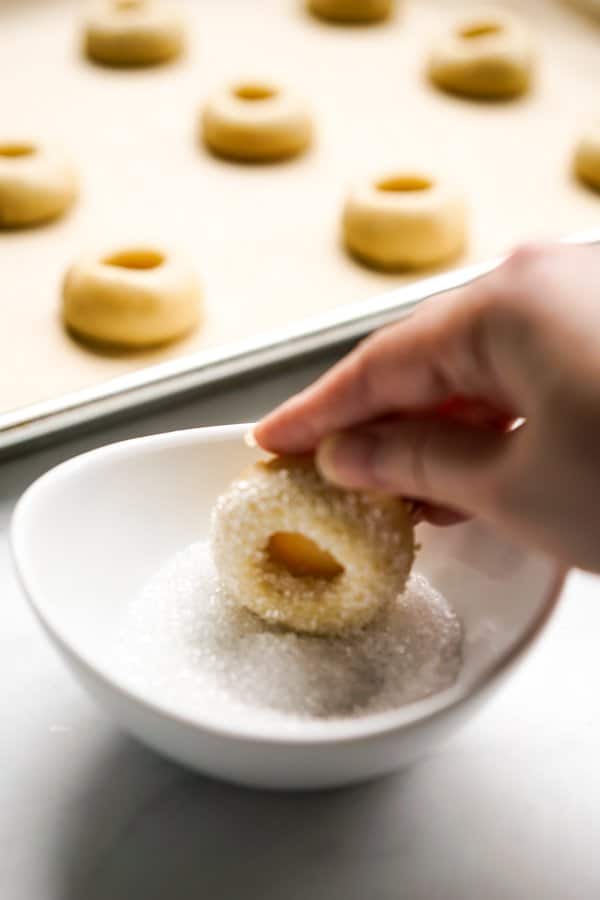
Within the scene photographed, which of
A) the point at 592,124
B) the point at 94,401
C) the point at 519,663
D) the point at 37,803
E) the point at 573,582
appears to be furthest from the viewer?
the point at 592,124

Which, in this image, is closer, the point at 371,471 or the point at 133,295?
the point at 371,471

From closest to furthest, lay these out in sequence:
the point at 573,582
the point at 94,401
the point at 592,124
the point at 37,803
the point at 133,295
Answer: the point at 37,803, the point at 573,582, the point at 94,401, the point at 133,295, the point at 592,124

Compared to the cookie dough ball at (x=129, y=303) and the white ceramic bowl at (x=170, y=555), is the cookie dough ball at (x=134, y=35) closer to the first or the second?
the cookie dough ball at (x=129, y=303)

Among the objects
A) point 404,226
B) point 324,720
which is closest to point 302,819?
point 324,720

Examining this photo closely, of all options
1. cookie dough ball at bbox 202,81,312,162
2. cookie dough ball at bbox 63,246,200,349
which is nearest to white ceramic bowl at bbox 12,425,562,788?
cookie dough ball at bbox 63,246,200,349

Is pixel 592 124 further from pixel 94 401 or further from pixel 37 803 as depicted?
pixel 37 803

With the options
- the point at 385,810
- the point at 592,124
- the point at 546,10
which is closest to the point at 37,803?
the point at 385,810

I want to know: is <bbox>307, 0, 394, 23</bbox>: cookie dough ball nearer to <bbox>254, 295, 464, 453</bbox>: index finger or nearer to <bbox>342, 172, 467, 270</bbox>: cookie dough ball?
<bbox>342, 172, 467, 270</bbox>: cookie dough ball
